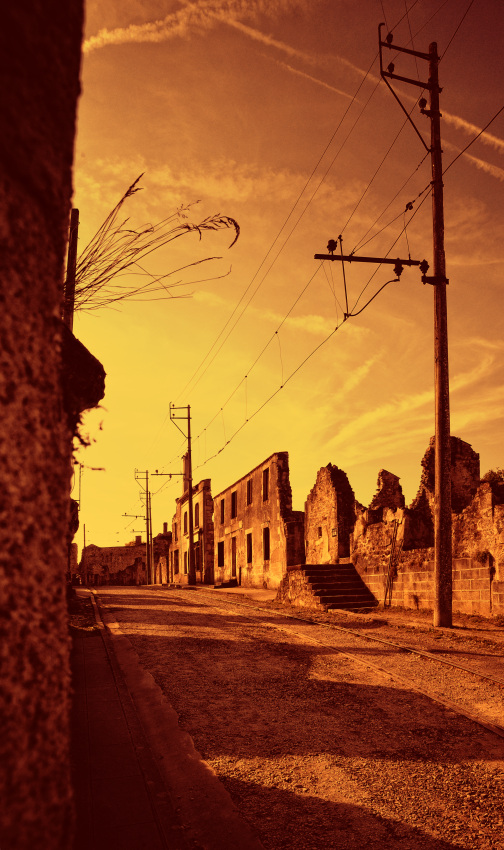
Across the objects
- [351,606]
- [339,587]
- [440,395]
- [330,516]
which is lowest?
[351,606]

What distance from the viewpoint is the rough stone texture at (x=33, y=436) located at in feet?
2.37

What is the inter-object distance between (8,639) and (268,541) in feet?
87.3

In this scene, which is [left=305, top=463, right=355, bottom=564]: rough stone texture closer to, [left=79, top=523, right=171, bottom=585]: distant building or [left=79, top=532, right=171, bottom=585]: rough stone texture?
[left=79, top=523, right=171, bottom=585]: distant building

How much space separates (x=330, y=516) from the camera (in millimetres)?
20891

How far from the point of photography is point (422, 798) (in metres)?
4.11

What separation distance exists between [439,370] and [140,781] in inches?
414

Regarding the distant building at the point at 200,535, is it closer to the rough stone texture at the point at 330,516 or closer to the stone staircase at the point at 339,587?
the rough stone texture at the point at 330,516

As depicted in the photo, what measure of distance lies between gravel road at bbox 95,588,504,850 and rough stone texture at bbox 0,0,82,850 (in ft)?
11.1

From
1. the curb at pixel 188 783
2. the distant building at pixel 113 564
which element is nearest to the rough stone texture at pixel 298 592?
the curb at pixel 188 783

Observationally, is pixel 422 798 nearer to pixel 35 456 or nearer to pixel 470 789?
pixel 470 789

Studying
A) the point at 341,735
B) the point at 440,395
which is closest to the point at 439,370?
the point at 440,395

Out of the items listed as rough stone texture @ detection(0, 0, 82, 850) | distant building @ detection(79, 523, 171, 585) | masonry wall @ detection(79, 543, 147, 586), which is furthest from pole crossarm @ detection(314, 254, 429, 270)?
masonry wall @ detection(79, 543, 147, 586)

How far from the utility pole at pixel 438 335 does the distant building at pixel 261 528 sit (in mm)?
11930

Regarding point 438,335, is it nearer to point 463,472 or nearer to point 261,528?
point 463,472
